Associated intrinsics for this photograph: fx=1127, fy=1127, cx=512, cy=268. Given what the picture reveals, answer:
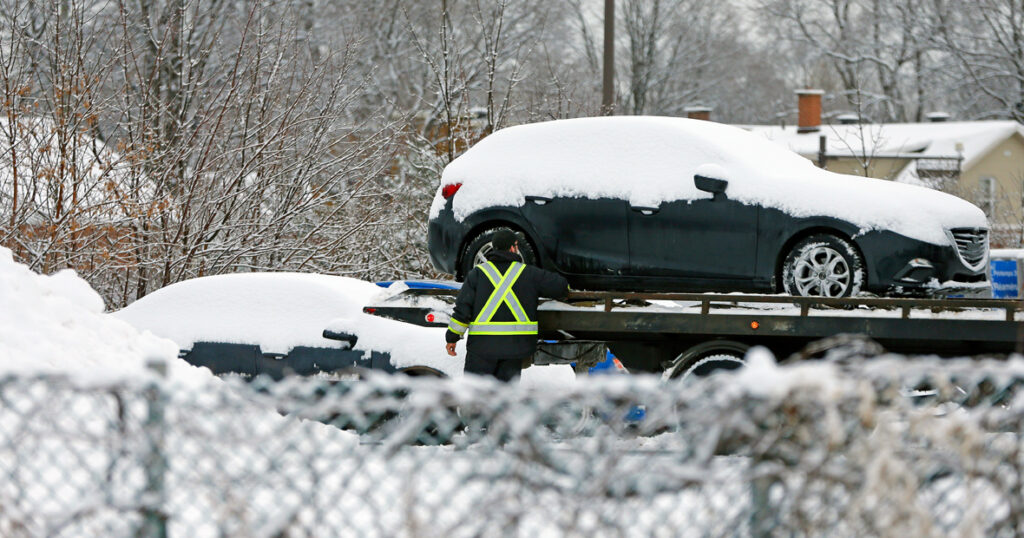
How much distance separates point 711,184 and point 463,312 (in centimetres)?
211

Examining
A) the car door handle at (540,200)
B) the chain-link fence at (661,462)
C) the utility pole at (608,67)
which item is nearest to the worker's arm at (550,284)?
the car door handle at (540,200)

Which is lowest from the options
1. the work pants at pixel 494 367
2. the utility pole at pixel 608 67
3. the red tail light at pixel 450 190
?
the work pants at pixel 494 367

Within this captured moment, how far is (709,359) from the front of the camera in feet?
26.6

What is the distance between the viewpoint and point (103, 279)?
12445mm

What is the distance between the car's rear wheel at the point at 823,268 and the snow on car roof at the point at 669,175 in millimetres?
213

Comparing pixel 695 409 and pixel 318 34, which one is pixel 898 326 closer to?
pixel 695 409

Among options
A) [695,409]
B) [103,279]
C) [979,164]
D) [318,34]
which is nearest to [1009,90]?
[979,164]

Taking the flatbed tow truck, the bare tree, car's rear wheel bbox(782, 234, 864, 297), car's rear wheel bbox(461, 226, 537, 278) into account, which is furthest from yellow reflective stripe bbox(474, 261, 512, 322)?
the bare tree

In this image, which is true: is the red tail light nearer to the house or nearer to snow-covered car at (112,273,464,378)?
snow-covered car at (112,273,464,378)

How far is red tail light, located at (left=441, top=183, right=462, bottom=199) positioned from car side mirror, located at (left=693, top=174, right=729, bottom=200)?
191cm

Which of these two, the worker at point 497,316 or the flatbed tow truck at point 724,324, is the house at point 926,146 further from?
the worker at point 497,316

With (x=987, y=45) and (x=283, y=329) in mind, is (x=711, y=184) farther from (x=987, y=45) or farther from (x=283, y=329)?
(x=987, y=45)

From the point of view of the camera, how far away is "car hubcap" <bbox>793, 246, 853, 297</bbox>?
8117mm

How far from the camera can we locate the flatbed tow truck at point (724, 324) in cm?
762
